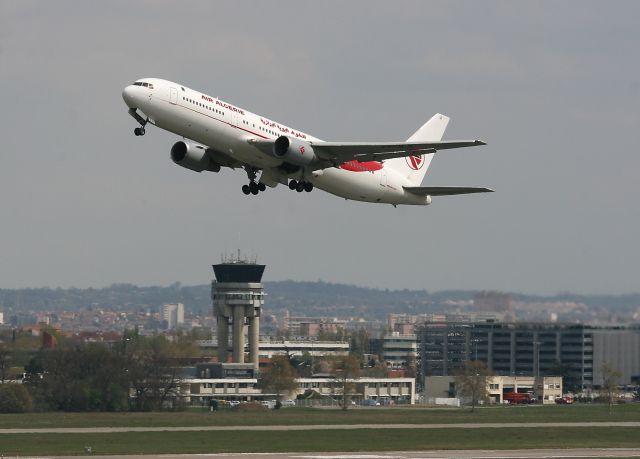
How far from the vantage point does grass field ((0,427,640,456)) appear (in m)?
71.9

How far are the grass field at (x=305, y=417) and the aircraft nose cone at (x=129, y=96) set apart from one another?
27840 millimetres

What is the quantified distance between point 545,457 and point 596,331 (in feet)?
45.9

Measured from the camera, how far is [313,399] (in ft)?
463

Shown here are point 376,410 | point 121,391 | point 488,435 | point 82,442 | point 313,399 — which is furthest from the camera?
point 313,399

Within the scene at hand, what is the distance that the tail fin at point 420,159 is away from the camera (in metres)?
87.4

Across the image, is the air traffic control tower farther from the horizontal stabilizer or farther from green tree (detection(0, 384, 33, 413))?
the horizontal stabilizer

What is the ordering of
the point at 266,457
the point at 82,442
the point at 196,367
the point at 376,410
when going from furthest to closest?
1. the point at 196,367
2. the point at 376,410
3. the point at 82,442
4. the point at 266,457

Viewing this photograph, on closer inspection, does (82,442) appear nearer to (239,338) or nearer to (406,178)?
(406,178)

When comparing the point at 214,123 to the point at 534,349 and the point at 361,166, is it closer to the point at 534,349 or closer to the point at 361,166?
the point at 361,166

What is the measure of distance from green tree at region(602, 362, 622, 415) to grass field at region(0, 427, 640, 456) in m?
21.2

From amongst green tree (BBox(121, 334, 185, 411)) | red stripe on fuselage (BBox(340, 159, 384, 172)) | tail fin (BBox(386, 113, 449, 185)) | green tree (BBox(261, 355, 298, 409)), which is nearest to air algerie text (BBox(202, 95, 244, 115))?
red stripe on fuselage (BBox(340, 159, 384, 172))

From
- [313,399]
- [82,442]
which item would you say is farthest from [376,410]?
[82,442]

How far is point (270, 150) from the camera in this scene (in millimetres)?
73500

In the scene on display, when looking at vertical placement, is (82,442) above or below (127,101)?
below
